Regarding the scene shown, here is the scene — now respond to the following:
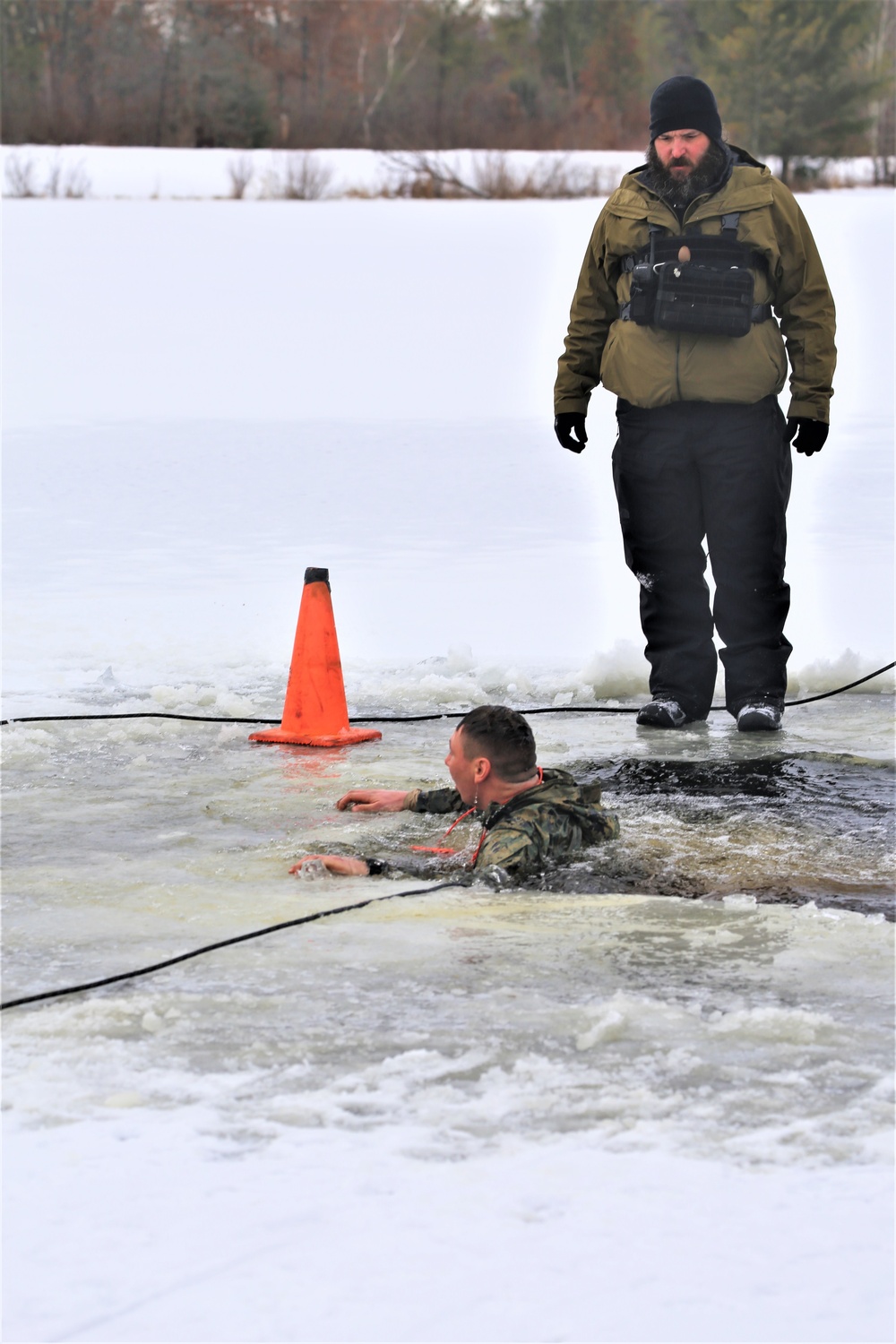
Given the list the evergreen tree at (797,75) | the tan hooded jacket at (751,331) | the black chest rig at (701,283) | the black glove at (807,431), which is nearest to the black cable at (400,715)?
the black glove at (807,431)

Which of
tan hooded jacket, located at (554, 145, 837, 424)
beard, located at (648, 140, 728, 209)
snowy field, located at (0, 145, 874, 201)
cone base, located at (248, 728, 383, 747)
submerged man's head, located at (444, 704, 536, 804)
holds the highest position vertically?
snowy field, located at (0, 145, 874, 201)

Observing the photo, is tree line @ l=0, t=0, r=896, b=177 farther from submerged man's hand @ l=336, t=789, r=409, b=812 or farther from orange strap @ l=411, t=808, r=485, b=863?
orange strap @ l=411, t=808, r=485, b=863

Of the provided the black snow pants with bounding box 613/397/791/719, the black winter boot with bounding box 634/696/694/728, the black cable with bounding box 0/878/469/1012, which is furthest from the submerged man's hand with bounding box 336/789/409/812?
the black snow pants with bounding box 613/397/791/719

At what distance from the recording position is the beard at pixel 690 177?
5.15 metres

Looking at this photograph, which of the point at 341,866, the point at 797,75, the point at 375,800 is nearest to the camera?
the point at 341,866

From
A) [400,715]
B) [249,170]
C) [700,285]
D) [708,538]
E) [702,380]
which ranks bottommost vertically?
[400,715]

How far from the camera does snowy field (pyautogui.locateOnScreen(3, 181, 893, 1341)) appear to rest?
2.01 meters

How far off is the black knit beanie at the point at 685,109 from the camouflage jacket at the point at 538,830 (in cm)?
237

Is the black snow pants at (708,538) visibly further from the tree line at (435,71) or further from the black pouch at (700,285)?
the tree line at (435,71)

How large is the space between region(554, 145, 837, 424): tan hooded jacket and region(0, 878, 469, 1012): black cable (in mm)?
2284

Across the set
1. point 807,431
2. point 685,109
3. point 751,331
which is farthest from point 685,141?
point 807,431

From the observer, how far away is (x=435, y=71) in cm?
3819

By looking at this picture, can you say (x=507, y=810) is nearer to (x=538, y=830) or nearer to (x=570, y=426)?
(x=538, y=830)

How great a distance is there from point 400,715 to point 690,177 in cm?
201
